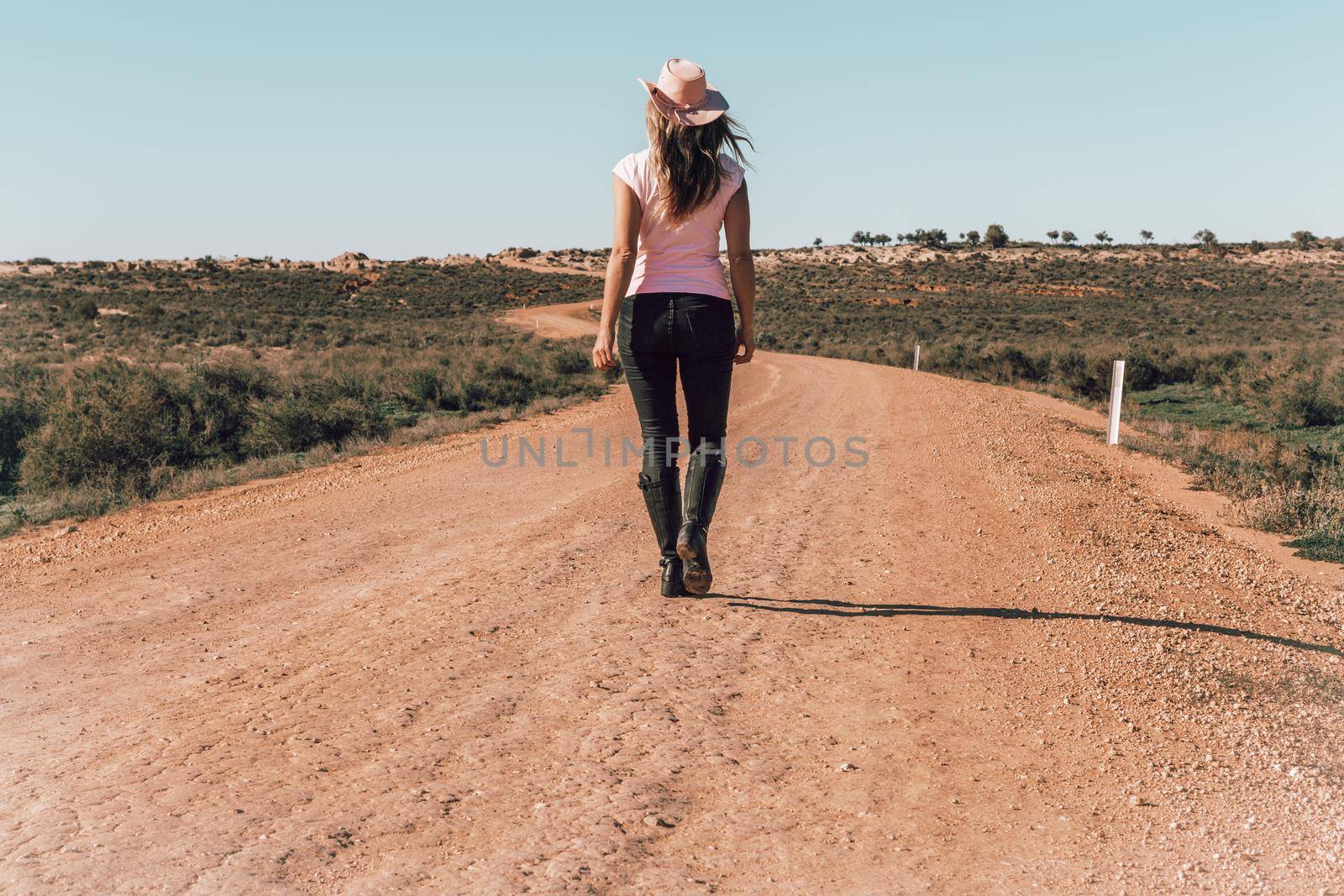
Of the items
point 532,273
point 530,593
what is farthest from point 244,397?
point 532,273

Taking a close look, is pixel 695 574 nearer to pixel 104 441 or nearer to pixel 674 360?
pixel 674 360

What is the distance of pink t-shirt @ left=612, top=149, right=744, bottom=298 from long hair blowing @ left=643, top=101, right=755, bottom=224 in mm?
39

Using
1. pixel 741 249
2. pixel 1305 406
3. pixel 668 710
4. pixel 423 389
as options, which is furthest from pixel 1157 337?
pixel 668 710

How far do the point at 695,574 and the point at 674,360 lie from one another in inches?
39.3

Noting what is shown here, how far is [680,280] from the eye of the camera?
13.8 ft

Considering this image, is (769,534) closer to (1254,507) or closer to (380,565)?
(380,565)

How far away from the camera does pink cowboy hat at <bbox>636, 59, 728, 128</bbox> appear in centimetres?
409

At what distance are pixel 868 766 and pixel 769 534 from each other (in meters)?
3.43

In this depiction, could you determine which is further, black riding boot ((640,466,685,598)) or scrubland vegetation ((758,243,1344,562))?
scrubland vegetation ((758,243,1344,562))

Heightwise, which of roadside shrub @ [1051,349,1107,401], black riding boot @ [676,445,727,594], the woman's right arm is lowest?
roadside shrub @ [1051,349,1107,401]

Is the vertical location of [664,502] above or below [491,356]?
above

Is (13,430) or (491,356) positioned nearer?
(13,430)

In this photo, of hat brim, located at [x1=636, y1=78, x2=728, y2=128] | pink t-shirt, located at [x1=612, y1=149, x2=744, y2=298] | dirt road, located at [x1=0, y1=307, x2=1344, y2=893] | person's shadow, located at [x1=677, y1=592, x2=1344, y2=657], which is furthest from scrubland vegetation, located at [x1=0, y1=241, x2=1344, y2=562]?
hat brim, located at [x1=636, y1=78, x2=728, y2=128]

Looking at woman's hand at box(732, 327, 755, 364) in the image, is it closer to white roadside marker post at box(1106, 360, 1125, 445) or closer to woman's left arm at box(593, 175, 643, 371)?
woman's left arm at box(593, 175, 643, 371)
